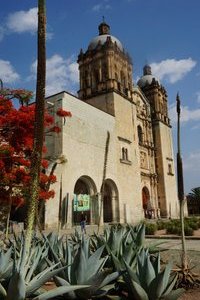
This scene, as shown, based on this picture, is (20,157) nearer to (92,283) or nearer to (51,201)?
(51,201)

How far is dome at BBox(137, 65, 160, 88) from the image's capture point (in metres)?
41.9

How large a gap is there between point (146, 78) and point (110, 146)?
1913 centimetres

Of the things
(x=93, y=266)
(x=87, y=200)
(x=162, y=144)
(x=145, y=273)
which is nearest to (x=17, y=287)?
(x=93, y=266)

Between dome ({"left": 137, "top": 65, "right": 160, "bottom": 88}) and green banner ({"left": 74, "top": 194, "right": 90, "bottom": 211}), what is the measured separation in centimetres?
2381

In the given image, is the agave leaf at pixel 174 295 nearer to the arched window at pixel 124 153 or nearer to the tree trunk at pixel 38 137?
the tree trunk at pixel 38 137

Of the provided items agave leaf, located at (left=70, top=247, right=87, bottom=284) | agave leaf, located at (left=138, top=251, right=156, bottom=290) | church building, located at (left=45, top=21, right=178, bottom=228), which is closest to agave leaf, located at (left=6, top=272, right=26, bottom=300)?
agave leaf, located at (left=70, top=247, right=87, bottom=284)

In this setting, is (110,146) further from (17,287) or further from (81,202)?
(17,287)

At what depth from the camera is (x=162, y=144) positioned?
127 ft

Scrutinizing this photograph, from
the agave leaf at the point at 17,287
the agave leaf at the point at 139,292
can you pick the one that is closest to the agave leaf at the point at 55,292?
the agave leaf at the point at 17,287

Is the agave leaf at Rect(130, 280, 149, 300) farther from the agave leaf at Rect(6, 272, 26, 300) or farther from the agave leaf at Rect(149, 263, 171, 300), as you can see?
the agave leaf at Rect(6, 272, 26, 300)

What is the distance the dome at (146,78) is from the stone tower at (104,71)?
321 inches

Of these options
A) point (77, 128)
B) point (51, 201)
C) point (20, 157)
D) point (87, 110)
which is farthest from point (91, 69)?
point (20, 157)

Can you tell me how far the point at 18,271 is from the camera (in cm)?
300

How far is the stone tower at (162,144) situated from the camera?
36625mm
